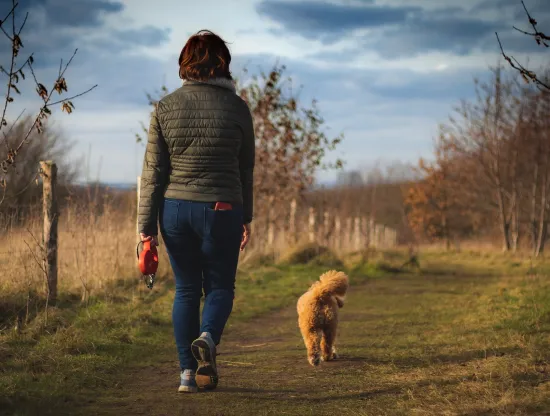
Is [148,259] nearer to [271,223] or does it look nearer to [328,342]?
[328,342]

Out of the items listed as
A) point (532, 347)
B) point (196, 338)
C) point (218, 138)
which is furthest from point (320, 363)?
point (218, 138)

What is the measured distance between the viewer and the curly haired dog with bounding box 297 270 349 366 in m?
5.32

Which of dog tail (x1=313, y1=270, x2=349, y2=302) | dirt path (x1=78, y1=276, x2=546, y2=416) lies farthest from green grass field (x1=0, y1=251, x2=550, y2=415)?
dog tail (x1=313, y1=270, x2=349, y2=302)

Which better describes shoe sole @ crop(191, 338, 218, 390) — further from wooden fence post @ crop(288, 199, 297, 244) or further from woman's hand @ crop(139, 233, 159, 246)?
wooden fence post @ crop(288, 199, 297, 244)

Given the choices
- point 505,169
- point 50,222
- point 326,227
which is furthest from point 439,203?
point 50,222

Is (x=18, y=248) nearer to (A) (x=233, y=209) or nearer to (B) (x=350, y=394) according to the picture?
(A) (x=233, y=209)

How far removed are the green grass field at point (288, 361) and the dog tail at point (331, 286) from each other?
60 centimetres

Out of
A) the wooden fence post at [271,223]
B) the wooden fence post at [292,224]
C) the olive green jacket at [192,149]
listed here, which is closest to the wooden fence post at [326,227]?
the wooden fence post at [292,224]

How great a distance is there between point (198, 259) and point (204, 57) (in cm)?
139

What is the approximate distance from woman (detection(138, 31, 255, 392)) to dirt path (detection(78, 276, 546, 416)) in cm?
40

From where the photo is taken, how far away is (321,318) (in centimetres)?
534

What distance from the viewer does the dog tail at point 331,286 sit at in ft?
17.9

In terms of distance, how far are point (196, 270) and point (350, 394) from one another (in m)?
1.38

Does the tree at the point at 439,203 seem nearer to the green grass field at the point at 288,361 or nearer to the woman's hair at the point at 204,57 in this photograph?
the green grass field at the point at 288,361
